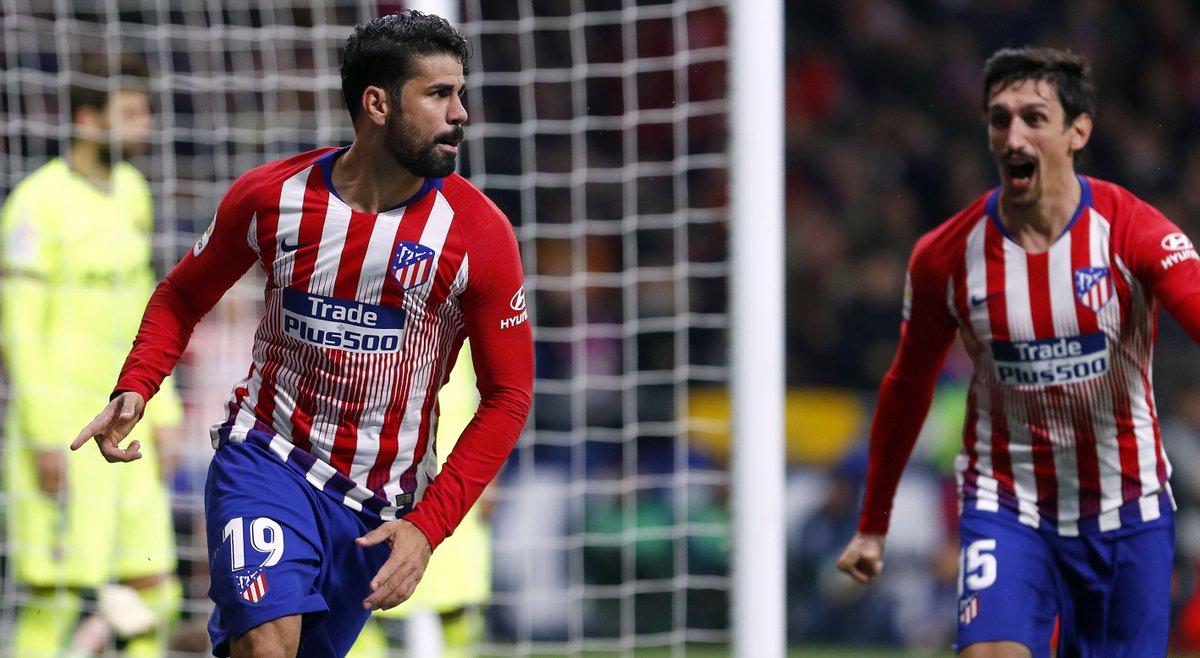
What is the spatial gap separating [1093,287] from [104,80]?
3.72 m

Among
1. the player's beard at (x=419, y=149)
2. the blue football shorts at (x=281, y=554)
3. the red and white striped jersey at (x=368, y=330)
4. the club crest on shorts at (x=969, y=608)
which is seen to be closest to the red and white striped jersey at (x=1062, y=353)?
the club crest on shorts at (x=969, y=608)

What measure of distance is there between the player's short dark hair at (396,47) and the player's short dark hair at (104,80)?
102 inches

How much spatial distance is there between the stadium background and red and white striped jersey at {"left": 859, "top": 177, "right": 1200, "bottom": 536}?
136 centimetres

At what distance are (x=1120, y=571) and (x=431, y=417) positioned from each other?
171 centimetres

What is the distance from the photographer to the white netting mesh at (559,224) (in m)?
6.25

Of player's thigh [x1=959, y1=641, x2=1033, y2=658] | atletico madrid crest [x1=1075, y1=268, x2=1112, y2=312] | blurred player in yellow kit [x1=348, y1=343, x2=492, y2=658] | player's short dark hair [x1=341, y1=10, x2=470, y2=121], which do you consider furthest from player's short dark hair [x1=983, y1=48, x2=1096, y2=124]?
blurred player in yellow kit [x1=348, y1=343, x2=492, y2=658]

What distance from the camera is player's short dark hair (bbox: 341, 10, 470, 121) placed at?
3363mm

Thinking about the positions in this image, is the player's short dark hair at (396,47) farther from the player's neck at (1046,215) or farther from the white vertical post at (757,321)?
the white vertical post at (757,321)

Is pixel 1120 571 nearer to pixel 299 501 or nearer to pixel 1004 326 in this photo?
pixel 1004 326

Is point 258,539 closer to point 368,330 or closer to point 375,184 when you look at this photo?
point 368,330

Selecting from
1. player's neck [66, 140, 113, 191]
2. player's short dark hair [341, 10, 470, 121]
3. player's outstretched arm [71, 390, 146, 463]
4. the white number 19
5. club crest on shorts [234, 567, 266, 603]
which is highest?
player's neck [66, 140, 113, 191]

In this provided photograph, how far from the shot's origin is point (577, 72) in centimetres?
561

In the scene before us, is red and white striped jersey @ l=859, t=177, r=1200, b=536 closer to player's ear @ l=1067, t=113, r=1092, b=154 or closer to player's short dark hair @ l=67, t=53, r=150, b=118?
player's ear @ l=1067, t=113, r=1092, b=154

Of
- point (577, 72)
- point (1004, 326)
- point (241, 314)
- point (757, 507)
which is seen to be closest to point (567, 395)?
point (241, 314)
